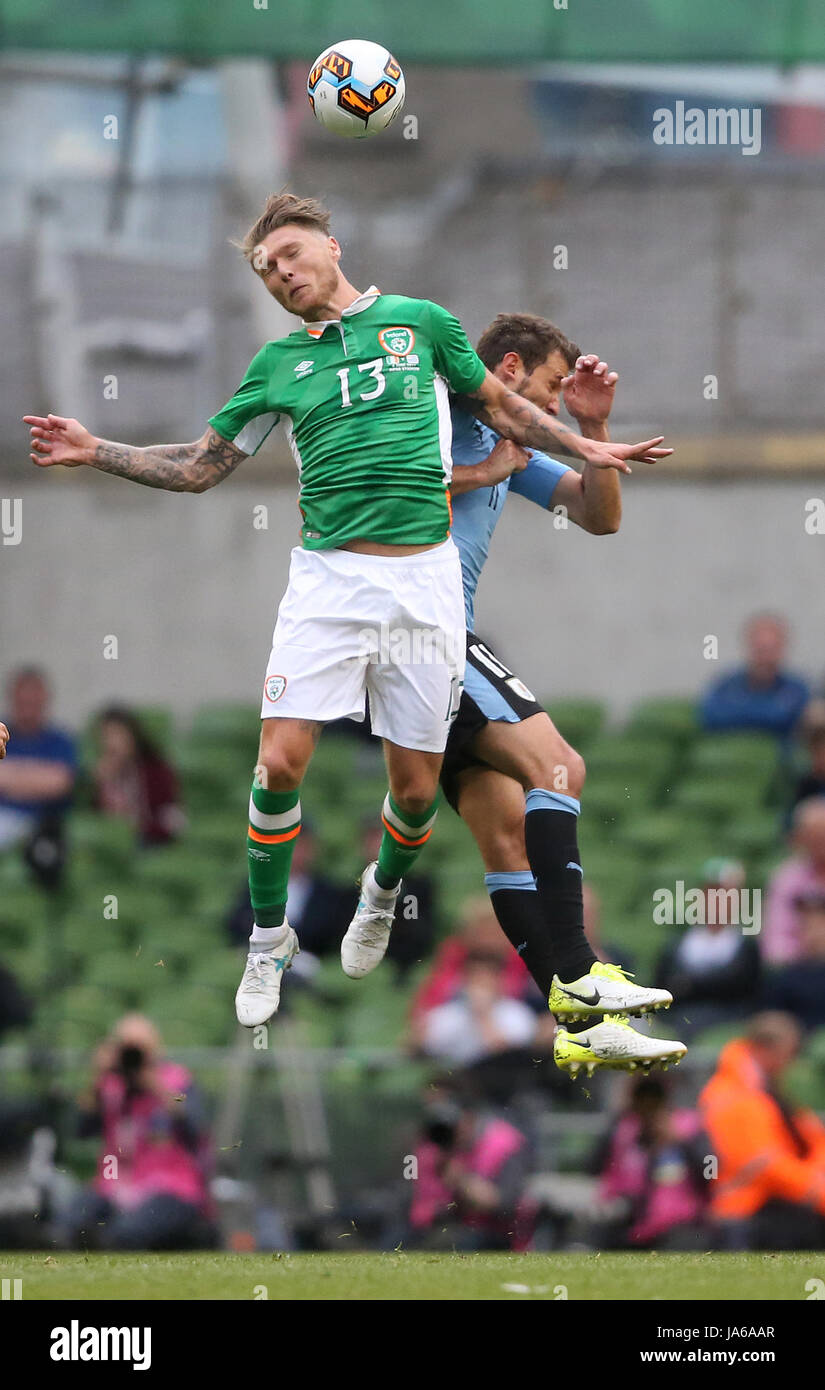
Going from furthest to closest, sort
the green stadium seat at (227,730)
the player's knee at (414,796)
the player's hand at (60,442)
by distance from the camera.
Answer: the green stadium seat at (227,730) < the player's knee at (414,796) < the player's hand at (60,442)

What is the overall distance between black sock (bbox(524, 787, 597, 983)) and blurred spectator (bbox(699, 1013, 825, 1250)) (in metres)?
3.20

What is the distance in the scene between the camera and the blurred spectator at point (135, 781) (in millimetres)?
13422

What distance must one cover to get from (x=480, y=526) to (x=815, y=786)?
5930 mm

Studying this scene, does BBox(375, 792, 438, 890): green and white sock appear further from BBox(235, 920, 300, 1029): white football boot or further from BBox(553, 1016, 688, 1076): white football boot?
BBox(553, 1016, 688, 1076): white football boot

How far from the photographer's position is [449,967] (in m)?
11.9

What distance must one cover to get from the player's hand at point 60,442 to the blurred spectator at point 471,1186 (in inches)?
177

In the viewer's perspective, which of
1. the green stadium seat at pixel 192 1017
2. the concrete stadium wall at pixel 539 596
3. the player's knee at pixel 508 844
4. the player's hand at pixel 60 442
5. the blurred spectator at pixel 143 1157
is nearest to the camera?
the player's hand at pixel 60 442

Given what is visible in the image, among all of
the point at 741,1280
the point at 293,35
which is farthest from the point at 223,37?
the point at 741,1280

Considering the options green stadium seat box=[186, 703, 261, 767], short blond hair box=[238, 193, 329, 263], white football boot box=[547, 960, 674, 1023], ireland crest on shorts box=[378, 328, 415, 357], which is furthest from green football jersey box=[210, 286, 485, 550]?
green stadium seat box=[186, 703, 261, 767]

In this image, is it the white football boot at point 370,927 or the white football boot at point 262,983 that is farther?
the white football boot at point 370,927

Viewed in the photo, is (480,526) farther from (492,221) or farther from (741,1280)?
(492,221)

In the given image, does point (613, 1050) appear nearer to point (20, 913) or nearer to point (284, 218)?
point (284, 218)

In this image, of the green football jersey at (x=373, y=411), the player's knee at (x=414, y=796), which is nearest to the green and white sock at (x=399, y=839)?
the player's knee at (x=414, y=796)

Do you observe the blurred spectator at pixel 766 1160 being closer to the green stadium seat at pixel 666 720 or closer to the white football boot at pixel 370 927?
the white football boot at pixel 370 927
